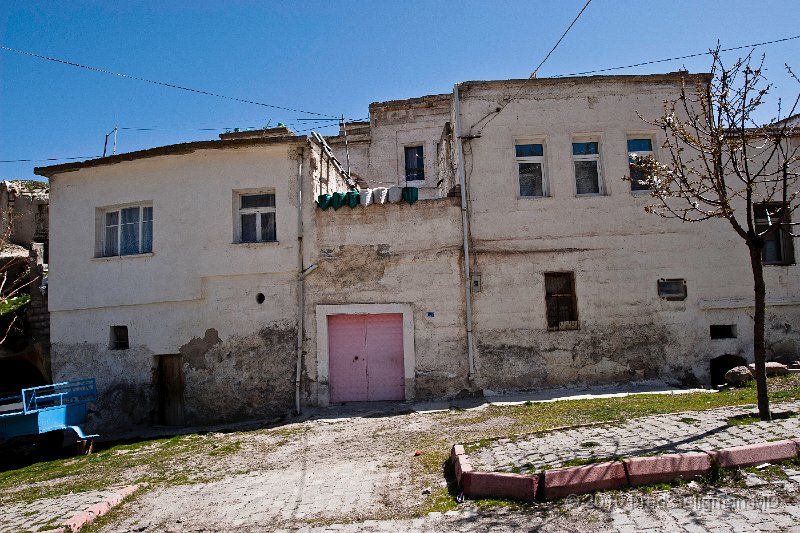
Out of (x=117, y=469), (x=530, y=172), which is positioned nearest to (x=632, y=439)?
(x=117, y=469)

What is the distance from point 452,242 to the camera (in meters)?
13.3

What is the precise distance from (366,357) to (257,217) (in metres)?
4.43

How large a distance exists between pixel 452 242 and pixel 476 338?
2346mm

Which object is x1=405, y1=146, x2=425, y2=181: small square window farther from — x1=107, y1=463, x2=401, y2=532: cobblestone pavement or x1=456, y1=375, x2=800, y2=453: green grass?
x1=107, y1=463, x2=401, y2=532: cobblestone pavement

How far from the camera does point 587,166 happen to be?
1395 centimetres

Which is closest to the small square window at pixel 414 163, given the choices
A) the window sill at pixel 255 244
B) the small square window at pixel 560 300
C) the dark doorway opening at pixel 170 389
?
the window sill at pixel 255 244

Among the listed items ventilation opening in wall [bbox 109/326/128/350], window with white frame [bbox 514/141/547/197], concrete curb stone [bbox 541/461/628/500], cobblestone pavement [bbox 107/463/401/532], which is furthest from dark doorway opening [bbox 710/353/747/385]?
ventilation opening in wall [bbox 109/326/128/350]

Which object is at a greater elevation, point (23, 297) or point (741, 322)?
point (23, 297)

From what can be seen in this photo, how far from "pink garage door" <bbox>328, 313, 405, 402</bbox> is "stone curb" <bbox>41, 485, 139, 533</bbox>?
625 cm

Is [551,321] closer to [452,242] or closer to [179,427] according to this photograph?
[452,242]

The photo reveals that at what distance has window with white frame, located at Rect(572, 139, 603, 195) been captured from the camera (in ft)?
45.5

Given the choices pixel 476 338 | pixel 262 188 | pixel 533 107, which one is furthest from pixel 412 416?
pixel 533 107

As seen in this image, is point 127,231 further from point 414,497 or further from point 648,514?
point 648,514

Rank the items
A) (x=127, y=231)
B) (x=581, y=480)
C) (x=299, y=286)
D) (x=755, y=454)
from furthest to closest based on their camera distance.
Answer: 1. (x=127, y=231)
2. (x=299, y=286)
3. (x=755, y=454)
4. (x=581, y=480)
